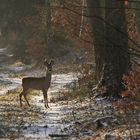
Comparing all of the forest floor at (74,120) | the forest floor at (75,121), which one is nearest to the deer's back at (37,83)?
the forest floor at (74,120)

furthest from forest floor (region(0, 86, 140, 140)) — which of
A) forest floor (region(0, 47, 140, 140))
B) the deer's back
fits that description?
the deer's back

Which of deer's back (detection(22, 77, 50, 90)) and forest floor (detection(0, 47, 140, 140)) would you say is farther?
deer's back (detection(22, 77, 50, 90))

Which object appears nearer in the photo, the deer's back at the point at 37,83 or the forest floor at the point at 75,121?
the forest floor at the point at 75,121

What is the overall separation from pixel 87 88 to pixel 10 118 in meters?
5.96

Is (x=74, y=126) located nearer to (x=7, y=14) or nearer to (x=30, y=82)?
(x=30, y=82)

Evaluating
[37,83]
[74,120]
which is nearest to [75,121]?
[74,120]

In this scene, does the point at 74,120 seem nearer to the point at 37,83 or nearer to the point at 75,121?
the point at 75,121

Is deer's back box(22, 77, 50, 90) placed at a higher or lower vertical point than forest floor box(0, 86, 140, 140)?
lower

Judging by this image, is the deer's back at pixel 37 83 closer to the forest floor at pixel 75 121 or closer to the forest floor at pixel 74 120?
the forest floor at pixel 74 120

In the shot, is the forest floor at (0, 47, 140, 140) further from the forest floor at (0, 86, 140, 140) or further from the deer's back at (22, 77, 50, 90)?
the deer's back at (22, 77, 50, 90)

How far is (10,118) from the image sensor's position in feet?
42.9

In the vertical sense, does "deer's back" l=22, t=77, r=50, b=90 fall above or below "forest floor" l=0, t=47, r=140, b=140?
below

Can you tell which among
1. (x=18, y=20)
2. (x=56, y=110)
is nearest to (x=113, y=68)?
(x=56, y=110)

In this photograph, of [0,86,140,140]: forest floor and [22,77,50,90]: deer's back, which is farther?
[22,77,50,90]: deer's back
